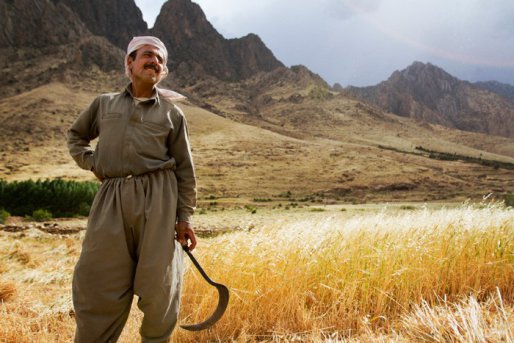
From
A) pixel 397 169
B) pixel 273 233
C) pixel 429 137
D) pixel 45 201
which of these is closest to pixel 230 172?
pixel 397 169

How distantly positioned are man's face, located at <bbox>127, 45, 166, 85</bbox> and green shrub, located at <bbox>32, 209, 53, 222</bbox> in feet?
57.9

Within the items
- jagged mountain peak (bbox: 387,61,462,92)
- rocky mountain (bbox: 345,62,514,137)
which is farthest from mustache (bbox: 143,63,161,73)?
jagged mountain peak (bbox: 387,61,462,92)

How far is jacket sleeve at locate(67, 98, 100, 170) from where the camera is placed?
258 cm

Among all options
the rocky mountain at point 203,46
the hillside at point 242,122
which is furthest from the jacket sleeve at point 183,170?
the rocky mountain at point 203,46

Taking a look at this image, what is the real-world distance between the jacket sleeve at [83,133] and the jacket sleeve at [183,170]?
0.51m

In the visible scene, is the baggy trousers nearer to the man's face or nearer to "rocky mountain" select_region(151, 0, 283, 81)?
the man's face

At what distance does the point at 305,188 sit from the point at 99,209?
4512cm

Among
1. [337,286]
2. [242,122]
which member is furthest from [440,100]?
[337,286]

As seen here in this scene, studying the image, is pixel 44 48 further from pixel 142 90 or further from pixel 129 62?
pixel 142 90

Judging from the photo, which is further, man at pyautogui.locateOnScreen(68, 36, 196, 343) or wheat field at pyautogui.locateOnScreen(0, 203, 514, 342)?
wheat field at pyautogui.locateOnScreen(0, 203, 514, 342)

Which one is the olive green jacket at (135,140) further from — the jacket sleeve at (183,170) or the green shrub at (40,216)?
the green shrub at (40,216)

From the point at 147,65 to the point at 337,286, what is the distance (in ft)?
7.54

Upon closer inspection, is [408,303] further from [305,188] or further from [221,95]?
[221,95]

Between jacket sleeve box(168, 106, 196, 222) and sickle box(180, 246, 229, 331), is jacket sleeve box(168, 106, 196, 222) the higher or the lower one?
the higher one
